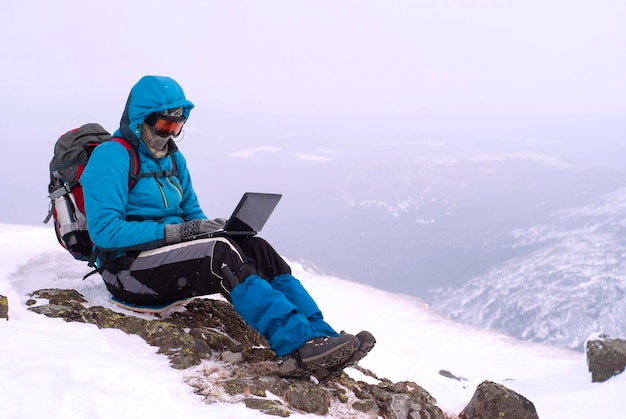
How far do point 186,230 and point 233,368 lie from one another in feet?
4.99

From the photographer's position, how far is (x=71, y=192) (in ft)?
19.7

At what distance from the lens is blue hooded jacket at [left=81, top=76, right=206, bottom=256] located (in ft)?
16.9

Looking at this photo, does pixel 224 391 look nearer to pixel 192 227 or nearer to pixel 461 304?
pixel 192 227

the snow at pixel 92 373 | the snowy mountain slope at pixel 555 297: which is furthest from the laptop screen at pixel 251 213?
the snowy mountain slope at pixel 555 297

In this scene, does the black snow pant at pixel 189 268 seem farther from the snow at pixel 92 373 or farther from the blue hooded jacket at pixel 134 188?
the snow at pixel 92 373

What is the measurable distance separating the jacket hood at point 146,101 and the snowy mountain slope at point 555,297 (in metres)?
133

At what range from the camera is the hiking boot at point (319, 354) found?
4.48 metres

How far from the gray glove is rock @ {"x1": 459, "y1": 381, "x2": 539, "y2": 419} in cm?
434

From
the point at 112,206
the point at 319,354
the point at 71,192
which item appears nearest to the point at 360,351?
the point at 319,354

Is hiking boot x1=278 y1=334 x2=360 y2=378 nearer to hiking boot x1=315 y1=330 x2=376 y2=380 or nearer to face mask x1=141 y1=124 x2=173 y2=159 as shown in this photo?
hiking boot x1=315 y1=330 x2=376 y2=380

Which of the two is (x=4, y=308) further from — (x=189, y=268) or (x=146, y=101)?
(x=146, y=101)

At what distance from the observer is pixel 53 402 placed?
3561 mm

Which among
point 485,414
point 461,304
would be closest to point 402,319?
point 485,414

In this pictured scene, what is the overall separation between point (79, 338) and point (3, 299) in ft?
3.07
